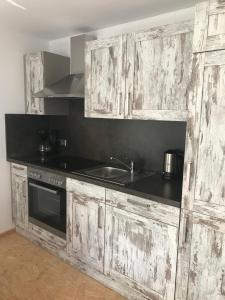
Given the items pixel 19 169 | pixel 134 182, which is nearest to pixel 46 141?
pixel 19 169

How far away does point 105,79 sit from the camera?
7.33 feet

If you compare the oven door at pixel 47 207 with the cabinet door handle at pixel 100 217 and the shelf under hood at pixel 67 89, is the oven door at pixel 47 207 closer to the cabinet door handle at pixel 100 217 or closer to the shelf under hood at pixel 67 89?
the cabinet door handle at pixel 100 217

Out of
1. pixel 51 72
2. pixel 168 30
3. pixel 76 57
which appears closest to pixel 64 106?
pixel 51 72

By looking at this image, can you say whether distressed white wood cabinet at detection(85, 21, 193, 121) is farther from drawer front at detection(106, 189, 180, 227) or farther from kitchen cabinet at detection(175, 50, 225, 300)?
drawer front at detection(106, 189, 180, 227)

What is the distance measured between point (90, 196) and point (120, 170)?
563 mm

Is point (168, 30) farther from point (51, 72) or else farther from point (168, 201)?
point (51, 72)

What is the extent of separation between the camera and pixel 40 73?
2797 millimetres

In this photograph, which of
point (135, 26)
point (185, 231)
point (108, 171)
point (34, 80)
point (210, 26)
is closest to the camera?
point (210, 26)

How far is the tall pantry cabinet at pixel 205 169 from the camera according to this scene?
4.57ft

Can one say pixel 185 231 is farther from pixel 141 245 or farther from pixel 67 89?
pixel 67 89

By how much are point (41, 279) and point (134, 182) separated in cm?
128

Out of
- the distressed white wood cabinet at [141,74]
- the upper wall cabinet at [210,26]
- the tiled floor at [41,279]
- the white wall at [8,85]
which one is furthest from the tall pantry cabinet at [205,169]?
the white wall at [8,85]

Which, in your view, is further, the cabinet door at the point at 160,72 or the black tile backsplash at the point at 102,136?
the black tile backsplash at the point at 102,136

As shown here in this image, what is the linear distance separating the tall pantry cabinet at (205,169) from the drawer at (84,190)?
73 cm
